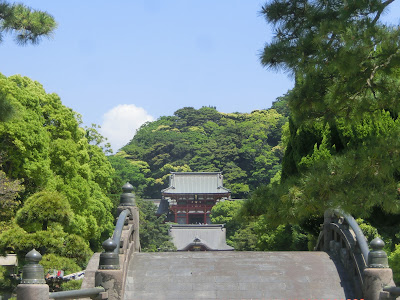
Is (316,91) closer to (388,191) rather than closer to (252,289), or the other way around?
(388,191)

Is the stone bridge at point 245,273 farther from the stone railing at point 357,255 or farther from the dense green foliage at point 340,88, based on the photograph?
the dense green foliage at point 340,88

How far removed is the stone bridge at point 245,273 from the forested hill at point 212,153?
2179 inches

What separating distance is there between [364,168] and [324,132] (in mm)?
7219

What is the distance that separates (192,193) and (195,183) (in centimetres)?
119

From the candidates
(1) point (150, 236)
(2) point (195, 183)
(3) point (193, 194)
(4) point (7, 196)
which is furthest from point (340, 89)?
(2) point (195, 183)

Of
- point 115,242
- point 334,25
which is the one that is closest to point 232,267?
point 115,242

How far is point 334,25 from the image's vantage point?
7965 millimetres

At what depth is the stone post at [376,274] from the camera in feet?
35.9

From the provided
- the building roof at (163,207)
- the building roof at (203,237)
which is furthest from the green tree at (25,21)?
the building roof at (163,207)

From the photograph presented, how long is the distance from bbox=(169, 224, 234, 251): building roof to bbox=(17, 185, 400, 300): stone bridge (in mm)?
40379

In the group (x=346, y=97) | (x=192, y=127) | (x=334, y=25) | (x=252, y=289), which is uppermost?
(x=192, y=127)

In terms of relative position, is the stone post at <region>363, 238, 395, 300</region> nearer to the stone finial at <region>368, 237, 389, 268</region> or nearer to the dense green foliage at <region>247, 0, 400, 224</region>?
the stone finial at <region>368, 237, 389, 268</region>

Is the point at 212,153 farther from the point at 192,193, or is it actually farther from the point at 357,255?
the point at 357,255

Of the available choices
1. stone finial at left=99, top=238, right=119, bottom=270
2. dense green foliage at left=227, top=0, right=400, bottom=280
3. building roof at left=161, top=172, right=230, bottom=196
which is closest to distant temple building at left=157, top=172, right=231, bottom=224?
building roof at left=161, top=172, right=230, bottom=196
